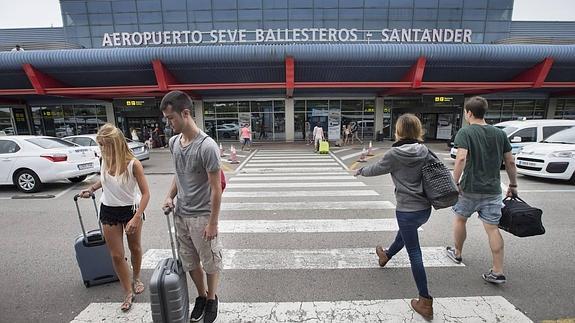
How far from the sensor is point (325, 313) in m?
2.75

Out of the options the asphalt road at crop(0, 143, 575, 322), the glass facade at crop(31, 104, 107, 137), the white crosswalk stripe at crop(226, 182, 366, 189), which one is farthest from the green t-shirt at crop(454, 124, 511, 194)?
the glass facade at crop(31, 104, 107, 137)

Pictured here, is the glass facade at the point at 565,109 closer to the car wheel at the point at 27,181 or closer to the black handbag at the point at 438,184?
the black handbag at the point at 438,184

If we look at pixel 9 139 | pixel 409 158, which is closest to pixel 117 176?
pixel 409 158

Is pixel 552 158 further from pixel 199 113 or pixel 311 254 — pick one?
pixel 199 113

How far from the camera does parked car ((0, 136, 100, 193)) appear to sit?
733cm

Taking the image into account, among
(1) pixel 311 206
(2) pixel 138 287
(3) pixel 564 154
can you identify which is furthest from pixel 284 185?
(3) pixel 564 154

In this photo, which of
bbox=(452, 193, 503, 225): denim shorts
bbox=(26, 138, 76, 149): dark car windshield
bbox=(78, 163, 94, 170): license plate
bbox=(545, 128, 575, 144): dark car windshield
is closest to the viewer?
bbox=(452, 193, 503, 225): denim shorts

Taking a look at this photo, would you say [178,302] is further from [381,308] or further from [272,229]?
[272,229]

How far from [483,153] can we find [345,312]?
222 centimetres

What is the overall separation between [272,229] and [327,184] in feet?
11.8

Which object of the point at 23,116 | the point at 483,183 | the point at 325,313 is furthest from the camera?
the point at 23,116

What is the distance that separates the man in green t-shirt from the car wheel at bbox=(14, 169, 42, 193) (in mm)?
9686

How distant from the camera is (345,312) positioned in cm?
276

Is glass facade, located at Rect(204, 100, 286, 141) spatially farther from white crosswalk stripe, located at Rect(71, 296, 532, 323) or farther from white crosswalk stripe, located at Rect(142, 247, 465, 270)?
white crosswalk stripe, located at Rect(71, 296, 532, 323)
